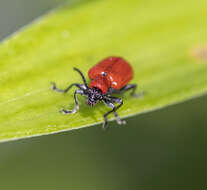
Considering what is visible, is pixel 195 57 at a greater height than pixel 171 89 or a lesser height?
greater

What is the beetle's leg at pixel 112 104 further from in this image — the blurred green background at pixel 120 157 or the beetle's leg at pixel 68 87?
the blurred green background at pixel 120 157

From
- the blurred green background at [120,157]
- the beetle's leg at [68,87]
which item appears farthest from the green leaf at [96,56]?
the blurred green background at [120,157]

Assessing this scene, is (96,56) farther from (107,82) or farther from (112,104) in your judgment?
(112,104)

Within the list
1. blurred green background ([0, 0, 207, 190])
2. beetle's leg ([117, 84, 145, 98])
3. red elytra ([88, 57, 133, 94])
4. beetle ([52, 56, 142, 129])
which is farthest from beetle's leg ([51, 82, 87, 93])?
blurred green background ([0, 0, 207, 190])

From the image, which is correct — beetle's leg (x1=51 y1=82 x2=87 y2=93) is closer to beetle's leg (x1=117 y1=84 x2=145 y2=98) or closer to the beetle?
the beetle

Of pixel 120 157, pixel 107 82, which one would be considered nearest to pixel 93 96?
pixel 107 82

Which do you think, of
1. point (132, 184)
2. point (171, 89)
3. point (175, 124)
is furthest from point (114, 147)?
point (171, 89)

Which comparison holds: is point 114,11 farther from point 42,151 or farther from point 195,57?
point 42,151
